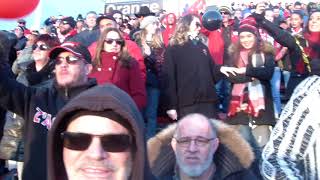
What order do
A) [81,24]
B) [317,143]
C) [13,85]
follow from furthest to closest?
[81,24] → [13,85] → [317,143]

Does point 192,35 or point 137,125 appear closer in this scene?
point 137,125

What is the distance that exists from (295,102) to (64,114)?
124 cm

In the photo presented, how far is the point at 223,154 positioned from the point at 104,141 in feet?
6.50

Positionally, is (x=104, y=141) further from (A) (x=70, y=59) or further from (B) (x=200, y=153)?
(A) (x=70, y=59)

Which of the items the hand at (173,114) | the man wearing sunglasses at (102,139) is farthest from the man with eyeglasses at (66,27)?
the man wearing sunglasses at (102,139)

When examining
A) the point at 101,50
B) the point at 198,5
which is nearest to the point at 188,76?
the point at 101,50

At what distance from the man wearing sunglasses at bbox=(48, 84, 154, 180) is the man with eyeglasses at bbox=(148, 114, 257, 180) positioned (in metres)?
1.73

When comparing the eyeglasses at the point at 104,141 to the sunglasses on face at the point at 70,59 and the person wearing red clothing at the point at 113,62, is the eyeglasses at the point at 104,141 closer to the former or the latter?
the sunglasses on face at the point at 70,59

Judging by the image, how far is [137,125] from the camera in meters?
1.93

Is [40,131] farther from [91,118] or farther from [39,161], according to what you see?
[91,118]

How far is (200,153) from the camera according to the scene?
3777 mm

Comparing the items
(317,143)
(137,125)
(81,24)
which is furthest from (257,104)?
(81,24)

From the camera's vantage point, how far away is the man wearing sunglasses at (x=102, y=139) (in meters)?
1.92

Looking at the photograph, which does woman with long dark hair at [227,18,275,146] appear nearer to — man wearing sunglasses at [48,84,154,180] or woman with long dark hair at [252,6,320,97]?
woman with long dark hair at [252,6,320,97]
